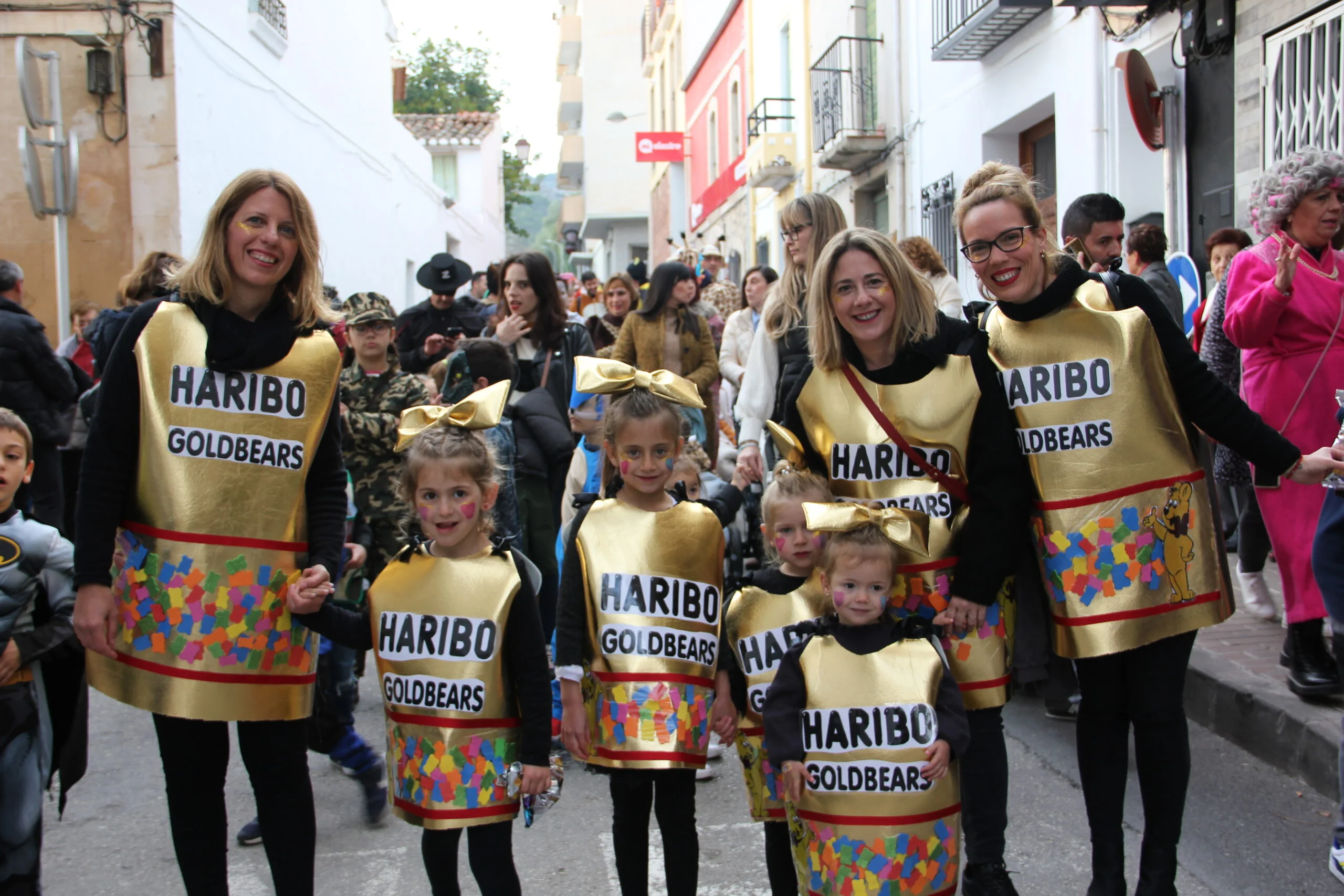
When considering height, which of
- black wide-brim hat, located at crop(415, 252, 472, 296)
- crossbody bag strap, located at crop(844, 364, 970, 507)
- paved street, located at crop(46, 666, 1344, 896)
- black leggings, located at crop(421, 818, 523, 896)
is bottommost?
paved street, located at crop(46, 666, 1344, 896)

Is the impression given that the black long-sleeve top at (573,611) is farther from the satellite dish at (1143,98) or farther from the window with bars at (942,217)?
the window with bars at (942,217)

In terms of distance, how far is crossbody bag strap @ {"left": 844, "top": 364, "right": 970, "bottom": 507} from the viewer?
3.07 metres

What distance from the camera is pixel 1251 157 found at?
25.6ft

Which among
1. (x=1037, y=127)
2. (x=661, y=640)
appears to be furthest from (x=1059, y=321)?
(x=1037, y=127)

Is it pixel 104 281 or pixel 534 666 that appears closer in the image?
pixel 534 666

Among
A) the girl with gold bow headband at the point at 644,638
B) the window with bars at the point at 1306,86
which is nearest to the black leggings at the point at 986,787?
the girl with gold bow headband at the point at 644,638

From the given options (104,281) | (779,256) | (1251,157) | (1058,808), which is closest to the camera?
(1058,808)

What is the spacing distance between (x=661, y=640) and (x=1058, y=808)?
6.35 feet

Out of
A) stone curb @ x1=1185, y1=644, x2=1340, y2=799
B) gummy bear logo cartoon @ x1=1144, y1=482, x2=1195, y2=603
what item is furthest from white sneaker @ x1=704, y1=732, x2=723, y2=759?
gummy bear logo cartoon @ x1=1144, y1=482, x2=1195, y2=603

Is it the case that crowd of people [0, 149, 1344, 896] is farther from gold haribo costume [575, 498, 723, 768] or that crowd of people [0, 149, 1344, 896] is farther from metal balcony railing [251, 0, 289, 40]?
metal balcony railing [251, 0, 289, 40]

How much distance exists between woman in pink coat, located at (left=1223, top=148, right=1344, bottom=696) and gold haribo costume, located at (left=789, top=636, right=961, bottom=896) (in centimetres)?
250

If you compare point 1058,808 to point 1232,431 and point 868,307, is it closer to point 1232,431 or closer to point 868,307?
point 1232,431

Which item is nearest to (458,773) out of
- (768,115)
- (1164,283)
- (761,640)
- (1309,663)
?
(761,640)

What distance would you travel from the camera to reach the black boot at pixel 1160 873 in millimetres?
3061
